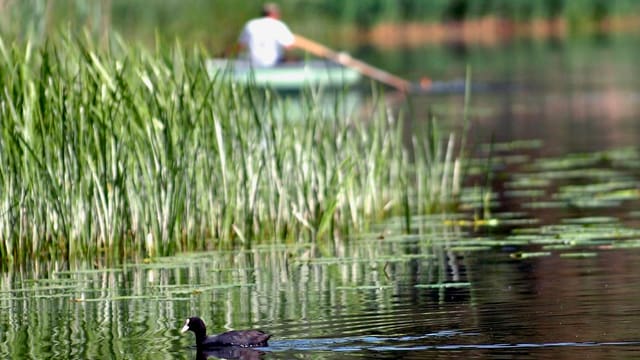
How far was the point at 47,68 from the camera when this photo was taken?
11.1 meters

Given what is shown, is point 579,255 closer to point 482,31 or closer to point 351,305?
point 351,305

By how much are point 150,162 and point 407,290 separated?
241 centimetres

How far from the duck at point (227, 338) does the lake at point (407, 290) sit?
0.07m

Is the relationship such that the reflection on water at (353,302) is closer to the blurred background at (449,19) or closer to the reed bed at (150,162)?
the reed bed at (150,162)

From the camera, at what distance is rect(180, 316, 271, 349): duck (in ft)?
25.8

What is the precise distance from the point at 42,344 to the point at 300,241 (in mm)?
3877

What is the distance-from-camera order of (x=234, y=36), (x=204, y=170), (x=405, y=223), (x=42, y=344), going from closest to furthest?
(x=42, y=344), (x=204, y=170), (x=405, y=223), (x=234, y=36)

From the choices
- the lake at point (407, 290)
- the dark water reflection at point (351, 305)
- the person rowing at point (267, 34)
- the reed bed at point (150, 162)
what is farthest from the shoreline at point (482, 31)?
the dark water reflection at point (351, 305)

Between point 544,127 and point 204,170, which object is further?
point 544,127

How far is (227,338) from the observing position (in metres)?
7.98

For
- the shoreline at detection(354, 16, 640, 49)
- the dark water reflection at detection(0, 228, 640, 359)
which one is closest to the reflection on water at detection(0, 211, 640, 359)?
the dark water reflection at detection(0, 228, 640, 359)

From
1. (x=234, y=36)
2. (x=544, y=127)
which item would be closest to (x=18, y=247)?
(x=234, y=36)

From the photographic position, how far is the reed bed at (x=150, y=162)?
1109 cm

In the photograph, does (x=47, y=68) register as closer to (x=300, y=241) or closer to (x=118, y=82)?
(x=118, y=82)
